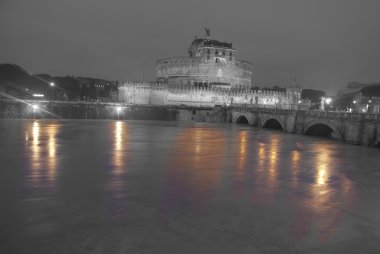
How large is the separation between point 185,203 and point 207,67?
→ 9343 cm

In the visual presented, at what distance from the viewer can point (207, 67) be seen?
10575 centimetres

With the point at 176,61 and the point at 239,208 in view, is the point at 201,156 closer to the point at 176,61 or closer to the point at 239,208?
the point at 239,208

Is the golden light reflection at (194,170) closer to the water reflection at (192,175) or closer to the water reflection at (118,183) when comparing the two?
the water reflection at (192,175)

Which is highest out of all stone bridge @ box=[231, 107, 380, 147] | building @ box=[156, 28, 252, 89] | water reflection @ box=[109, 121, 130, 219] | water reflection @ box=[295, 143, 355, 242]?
building @ box=[156, 28, 252, 89]

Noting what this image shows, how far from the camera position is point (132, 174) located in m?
20.3

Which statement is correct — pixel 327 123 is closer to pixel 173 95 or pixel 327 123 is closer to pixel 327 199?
pixel 327 199

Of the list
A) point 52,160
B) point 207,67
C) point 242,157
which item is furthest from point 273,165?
point 207,67

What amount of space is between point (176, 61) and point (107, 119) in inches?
1469

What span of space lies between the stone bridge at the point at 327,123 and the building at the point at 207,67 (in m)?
40.6

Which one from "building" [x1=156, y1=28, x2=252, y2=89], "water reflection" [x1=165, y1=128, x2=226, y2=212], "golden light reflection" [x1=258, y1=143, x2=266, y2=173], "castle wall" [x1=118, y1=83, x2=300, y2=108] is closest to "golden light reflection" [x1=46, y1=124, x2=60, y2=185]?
"water reflection" [x1=165, y1=128, x2=226, y2=212]

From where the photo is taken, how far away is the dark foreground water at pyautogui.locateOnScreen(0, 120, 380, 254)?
10.8 m

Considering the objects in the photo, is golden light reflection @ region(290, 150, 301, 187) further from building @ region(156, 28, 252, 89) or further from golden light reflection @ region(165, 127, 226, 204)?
building @ region(156, 28, 252, 89)

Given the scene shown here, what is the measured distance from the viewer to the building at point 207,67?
347ft

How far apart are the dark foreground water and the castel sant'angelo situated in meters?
64.2
